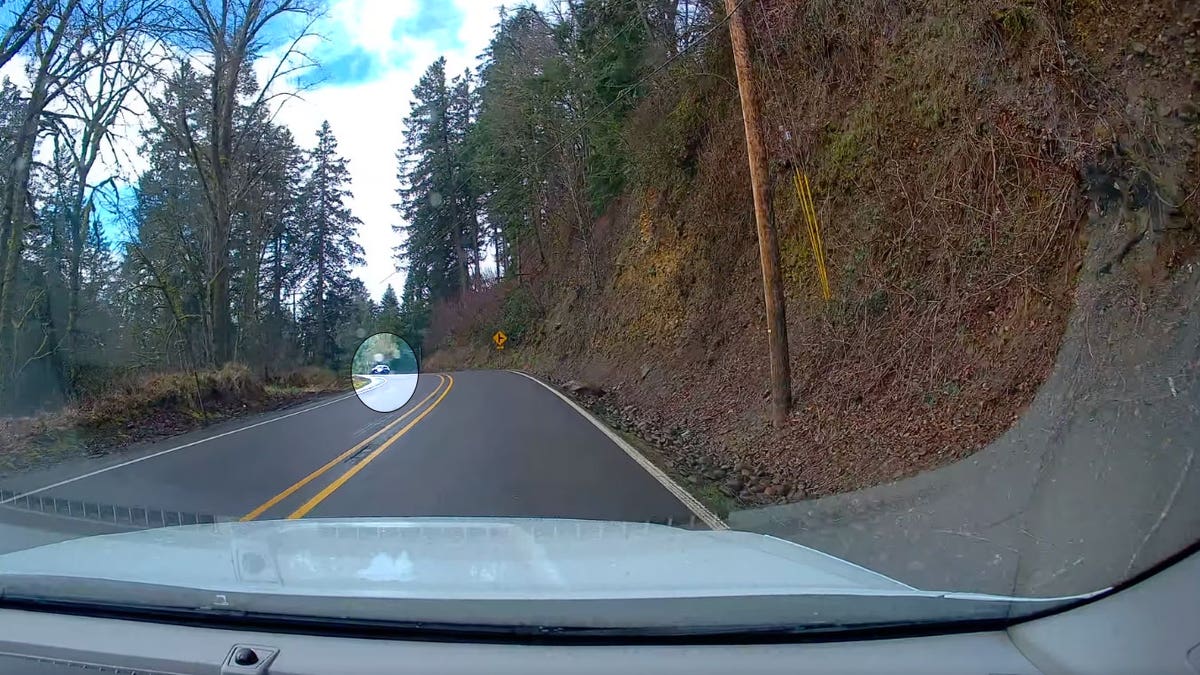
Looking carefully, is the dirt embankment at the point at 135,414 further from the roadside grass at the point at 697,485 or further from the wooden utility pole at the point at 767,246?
the wooden utility pole at the point at 767,246

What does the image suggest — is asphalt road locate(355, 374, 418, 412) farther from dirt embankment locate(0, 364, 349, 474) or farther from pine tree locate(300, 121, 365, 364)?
pine tree locate(300, 121, 365, 364)

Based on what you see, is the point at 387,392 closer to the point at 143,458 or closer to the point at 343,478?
the point at 143,458

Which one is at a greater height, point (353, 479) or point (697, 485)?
point (353, 479)

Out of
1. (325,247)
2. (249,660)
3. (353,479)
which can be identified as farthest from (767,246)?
(325,247)

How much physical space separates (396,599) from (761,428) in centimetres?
1041

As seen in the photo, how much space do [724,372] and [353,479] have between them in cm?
1002

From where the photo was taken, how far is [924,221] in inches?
478

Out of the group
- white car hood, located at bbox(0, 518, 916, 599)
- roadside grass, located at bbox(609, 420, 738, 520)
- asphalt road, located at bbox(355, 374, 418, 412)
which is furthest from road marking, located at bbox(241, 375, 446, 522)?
roadside grass, located at bbox(609, 420, 738, 520)

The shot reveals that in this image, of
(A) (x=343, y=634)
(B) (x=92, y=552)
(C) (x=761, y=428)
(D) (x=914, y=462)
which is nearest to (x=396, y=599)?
(A) (x=343, y=634)

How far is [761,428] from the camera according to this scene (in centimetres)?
1298
